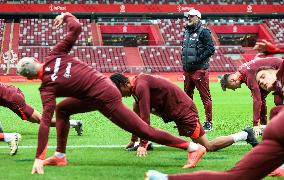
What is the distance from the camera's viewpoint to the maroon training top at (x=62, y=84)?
6.46 metres

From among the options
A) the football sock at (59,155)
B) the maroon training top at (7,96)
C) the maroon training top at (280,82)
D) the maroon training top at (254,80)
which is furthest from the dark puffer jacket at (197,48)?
the maroon training top at (280,82)

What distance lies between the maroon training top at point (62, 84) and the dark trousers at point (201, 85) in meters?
5.08

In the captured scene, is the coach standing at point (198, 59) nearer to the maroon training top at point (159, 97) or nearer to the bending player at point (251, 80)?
the bending player at point (251, 80)

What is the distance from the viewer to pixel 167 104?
24.3 ft

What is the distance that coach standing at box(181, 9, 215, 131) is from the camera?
11.4 m

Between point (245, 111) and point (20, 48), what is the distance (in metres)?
34.8

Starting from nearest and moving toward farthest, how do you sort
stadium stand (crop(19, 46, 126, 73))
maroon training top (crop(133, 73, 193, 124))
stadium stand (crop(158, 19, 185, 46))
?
1. maroon training top (crop(133, 73, 193, 124))
2. stadium stand (crop(19, 46, 126, 73))
3. stadium stand (crop(158, 19, 185, 46))

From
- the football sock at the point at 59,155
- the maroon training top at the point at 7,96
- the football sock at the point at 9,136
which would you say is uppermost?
the football sock at the point at 59,155

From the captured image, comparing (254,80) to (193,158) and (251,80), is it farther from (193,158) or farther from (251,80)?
(193,158)

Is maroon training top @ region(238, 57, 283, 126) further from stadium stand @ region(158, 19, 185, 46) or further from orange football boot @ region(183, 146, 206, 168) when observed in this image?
stadium stand @ region(158, 19, 185, 46)

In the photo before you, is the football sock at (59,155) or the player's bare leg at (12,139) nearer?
the football sock at (59,155)

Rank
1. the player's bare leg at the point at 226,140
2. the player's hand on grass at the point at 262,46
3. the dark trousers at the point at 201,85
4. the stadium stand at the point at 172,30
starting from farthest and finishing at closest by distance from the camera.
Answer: the stadium stand at the point at 172,30
the dark trousers at the point at 201,85
the player's bare leg at the point at 226,140
the player's hand on grass at the point at 262,46

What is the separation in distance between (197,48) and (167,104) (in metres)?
4.45

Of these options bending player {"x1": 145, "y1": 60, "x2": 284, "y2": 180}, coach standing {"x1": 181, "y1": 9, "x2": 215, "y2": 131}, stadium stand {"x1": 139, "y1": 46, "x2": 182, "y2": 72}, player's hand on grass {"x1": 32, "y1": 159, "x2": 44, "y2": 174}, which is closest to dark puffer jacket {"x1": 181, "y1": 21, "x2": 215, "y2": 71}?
coach standing {"x1": 181, "y1": 9, "x2": 215, "y2": 131}
